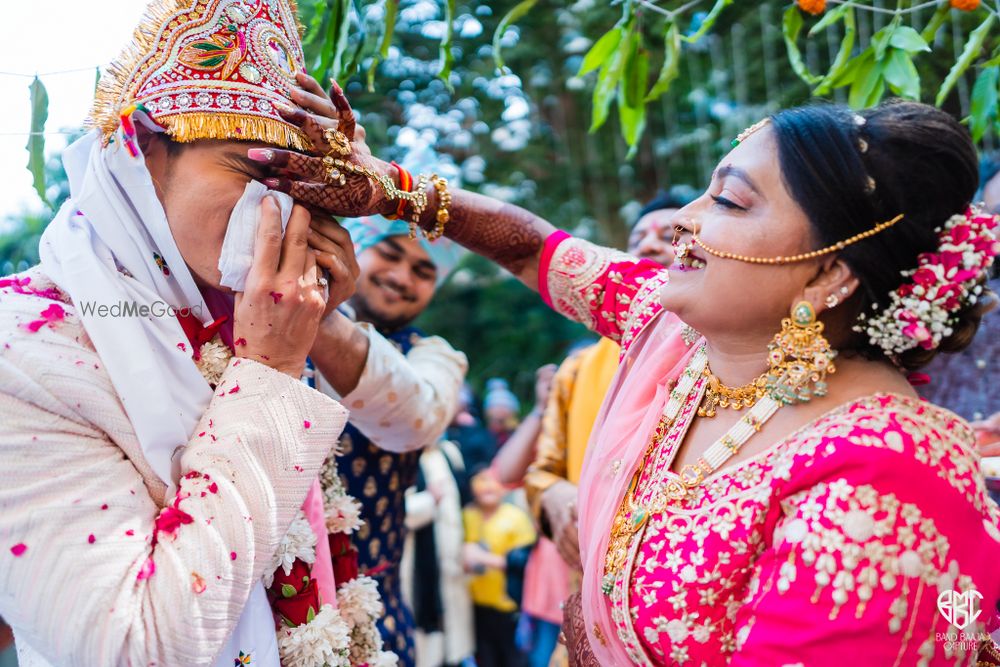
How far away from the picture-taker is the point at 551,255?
99.3 inches

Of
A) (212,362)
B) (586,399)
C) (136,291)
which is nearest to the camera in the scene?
(136,291)

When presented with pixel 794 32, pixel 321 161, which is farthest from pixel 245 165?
pixel 794 32

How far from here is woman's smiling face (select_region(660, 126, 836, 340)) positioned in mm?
1788

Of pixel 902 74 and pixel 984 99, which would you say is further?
pixel 984 99

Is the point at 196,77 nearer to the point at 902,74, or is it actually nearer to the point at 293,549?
the point at 293,549

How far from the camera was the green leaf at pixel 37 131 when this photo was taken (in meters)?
1.87

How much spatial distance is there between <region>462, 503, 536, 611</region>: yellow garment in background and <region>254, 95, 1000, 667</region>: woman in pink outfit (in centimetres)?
413

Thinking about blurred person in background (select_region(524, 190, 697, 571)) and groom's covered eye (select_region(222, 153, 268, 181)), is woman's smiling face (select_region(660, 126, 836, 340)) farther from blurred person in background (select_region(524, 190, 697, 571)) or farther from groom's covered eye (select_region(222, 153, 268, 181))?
blurred person in background (select_region(524, 190, 697, 571))

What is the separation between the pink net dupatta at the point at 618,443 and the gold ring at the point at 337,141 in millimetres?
941

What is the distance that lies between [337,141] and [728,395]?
3.71 feet

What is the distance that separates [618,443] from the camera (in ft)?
6.95

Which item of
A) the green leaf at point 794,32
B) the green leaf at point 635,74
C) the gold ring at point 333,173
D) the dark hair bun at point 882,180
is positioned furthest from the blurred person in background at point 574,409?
the gold ring at point 333,173

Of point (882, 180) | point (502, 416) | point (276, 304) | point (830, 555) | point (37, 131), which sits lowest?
point (502, 416)

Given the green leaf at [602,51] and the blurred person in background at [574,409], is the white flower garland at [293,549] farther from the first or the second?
the green leaf at [602,51]
